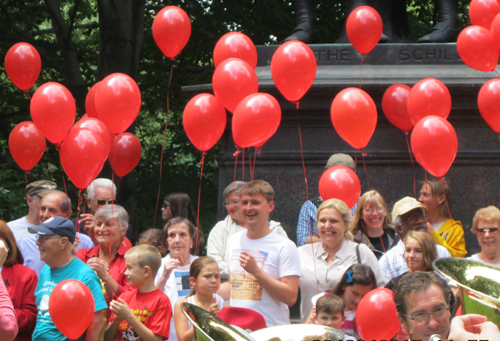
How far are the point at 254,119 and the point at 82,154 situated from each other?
1.31 m

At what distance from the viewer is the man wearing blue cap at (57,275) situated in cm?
440

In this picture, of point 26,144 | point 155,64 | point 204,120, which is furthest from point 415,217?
point 155,64

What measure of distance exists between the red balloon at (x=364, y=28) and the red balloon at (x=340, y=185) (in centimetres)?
130

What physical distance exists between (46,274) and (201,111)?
1663 mm

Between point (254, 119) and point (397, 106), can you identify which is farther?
point (397, 106)

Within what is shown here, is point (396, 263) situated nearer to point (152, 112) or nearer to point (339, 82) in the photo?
point (339, 82)

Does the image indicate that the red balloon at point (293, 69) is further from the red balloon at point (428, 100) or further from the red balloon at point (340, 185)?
the red balloon at point (428, 100)

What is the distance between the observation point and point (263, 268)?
4477 mm

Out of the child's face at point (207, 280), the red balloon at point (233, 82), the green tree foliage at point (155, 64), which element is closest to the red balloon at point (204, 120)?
the red balloon at point (233, 82)

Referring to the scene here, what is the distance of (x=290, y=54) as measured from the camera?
17.5 feet

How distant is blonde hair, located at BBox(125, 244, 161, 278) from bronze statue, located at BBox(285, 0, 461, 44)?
2915 mm

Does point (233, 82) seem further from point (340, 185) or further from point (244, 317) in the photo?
A: point (244, 317)

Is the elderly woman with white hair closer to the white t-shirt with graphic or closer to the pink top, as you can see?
the white t-shirt with graphic

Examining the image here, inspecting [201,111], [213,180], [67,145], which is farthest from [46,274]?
[213,180]
